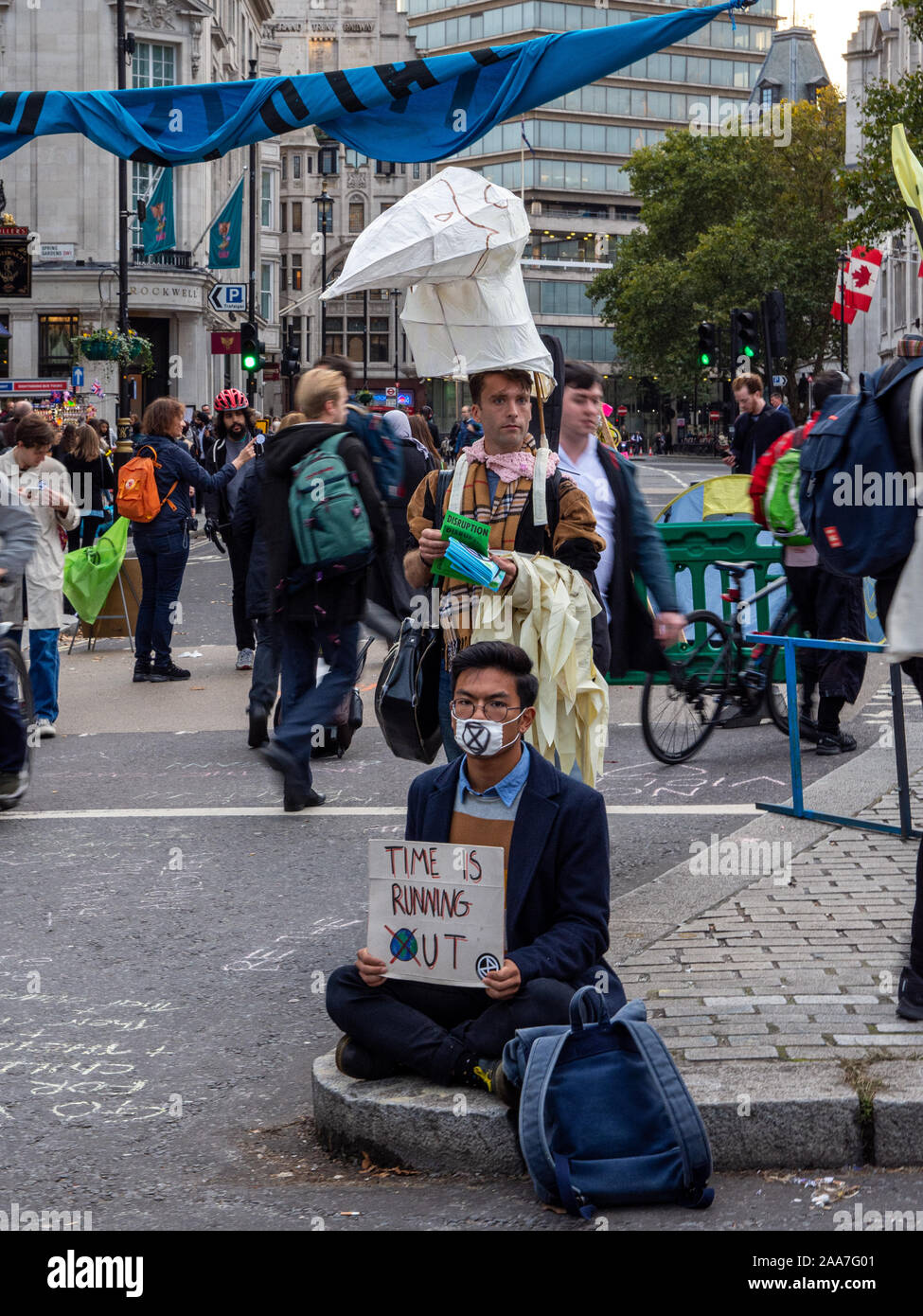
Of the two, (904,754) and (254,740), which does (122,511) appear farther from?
(904,754)

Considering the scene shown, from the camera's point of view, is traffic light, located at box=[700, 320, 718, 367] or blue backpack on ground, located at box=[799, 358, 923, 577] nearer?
blue backpack on ground, located at box=[799, 358, 923, 577]

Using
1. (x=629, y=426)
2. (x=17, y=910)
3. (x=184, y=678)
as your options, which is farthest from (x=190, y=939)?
(x=629, y=426)

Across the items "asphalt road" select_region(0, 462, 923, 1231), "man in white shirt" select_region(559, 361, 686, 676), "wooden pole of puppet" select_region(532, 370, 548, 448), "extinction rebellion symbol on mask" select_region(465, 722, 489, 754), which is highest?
"wooden pole of puppet" select_region(532, 370, 548, 448)

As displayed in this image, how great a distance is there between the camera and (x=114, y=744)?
10484 mm

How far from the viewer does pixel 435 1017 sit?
4477 mm

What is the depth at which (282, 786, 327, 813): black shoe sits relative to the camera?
8.39 m

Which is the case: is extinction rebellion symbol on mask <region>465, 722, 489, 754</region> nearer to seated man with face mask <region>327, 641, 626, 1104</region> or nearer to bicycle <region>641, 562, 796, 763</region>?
seated man with face mask <region>327, 641, 626, 1104</region>

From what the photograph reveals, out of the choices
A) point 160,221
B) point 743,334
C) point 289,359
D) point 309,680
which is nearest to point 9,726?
point 309,680

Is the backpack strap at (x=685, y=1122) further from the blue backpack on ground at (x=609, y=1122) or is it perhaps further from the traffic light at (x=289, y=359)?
the traffic light at (x=289, y=359)

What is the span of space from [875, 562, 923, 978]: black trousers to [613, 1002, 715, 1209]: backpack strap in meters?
1.15

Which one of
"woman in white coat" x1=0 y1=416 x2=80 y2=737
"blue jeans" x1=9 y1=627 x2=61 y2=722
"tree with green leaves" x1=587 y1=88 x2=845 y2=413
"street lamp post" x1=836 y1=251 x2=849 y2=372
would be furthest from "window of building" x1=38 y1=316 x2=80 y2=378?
"blue jeans" x1=9 y1=627 x2=61 y2=722

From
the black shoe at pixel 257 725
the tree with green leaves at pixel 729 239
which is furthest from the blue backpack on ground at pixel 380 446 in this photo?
the tree with green leaves at pixel 729 239

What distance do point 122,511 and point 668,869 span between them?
673 centimetres

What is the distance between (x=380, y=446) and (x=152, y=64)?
49838 mm
